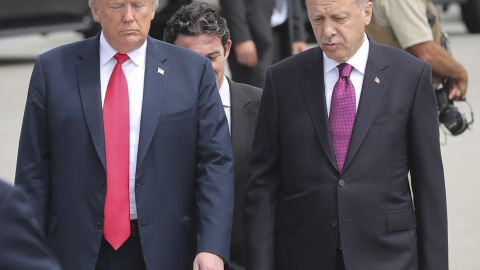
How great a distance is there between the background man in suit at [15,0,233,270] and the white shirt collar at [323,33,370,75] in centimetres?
39

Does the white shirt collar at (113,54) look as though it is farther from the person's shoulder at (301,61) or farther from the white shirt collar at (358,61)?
the white shirt collar at (358,61)

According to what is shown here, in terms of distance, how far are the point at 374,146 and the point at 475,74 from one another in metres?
9.31

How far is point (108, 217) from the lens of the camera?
3.59 m

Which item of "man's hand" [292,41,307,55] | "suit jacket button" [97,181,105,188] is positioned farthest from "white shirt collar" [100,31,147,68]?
"man's hand" [292,41,307,55]

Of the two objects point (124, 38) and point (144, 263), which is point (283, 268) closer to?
point (144, 263)

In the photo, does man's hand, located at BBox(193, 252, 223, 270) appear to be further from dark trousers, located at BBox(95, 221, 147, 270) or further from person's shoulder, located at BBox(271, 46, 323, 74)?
person's shoulder, located at BBox(271, 46, 323, 74)

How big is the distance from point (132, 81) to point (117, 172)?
31 centimetres

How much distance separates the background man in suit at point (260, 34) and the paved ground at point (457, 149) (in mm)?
1156

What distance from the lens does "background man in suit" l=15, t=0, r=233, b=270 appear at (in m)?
3.59

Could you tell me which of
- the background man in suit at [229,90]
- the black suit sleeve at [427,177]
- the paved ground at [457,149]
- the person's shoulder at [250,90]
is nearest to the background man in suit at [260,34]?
the paved ground at [457,149]

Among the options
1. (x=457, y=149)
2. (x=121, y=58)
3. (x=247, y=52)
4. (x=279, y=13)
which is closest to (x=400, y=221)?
(x=121, y=58)

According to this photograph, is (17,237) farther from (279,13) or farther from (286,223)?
(279,13)

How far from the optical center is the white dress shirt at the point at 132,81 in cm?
360

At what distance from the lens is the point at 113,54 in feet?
12.2
